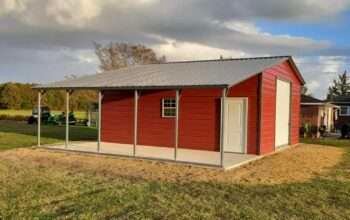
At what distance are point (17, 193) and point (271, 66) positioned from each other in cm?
935

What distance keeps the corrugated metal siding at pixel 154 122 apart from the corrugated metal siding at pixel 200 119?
0.50m

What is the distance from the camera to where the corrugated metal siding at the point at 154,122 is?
14.9 meters

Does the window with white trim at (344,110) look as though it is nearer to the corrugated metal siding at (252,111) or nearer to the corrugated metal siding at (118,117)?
the corrugated metal siding at (252,111)

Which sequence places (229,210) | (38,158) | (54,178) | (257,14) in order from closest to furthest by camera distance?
(229,210)
(54,178)
(38,158)
(257,14)

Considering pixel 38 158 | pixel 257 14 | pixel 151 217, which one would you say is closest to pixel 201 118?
pixel 257 14

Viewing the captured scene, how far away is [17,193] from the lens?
7.29m

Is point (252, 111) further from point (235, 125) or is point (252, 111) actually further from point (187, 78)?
point (187, 78)

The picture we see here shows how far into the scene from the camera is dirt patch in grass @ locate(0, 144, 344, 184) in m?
9.16

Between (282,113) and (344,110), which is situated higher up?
(344,110)

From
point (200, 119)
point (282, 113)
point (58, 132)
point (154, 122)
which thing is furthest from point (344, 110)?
point (154, 122)

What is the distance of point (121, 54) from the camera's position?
41.2 meters

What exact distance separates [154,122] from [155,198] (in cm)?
834

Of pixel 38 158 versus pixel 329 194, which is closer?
pixel 329 194

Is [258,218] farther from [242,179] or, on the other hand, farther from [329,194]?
[242,179]
